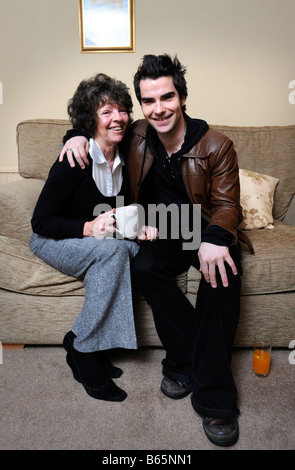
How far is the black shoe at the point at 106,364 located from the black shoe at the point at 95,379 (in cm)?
7

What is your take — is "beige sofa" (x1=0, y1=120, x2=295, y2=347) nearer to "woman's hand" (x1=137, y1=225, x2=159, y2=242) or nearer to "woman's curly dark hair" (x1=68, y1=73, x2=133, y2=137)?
"woman's hand" (x1=137, y1=225, x2=159, y2=242)

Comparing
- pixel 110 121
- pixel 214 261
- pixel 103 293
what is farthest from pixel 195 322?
pixel 110 121

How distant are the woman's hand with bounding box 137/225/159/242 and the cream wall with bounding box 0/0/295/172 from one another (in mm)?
1469

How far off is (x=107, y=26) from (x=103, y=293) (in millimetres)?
2050

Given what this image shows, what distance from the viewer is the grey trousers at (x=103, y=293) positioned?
129 centimetres

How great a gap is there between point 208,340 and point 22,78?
237 centimetres

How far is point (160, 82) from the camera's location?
1.37 metres

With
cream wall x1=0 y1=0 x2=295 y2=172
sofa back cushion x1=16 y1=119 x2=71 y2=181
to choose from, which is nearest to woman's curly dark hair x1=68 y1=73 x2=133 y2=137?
sofa back cushion x1=16 y1=119 x2=71 y2=181

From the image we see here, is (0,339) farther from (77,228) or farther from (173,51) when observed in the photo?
(173,51)

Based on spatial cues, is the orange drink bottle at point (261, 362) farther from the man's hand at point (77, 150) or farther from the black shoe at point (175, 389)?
the man's hand at point (77, 150)

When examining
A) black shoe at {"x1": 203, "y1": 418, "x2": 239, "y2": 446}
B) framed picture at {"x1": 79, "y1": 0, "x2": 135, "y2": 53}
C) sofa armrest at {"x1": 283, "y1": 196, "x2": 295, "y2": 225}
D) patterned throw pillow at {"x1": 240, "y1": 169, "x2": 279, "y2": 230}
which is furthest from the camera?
framed picture at {"x1": 79, "y1": 0, "x2": 135, "y2": 53}

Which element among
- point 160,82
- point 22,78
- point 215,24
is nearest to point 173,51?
point 215,24

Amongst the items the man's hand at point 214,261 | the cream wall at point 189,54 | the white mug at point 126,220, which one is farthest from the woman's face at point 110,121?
the cream wall at point 189,54

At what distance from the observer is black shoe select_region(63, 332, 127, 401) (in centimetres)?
131
